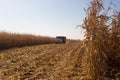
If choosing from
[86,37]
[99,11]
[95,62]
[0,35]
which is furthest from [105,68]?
[0,35]

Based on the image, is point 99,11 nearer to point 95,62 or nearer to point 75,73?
point 95,62

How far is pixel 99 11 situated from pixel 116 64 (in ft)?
6.78

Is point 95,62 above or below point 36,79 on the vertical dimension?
above

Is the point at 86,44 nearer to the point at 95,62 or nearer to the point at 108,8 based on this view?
the point at 95,62

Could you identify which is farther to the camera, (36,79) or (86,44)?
(36,79)

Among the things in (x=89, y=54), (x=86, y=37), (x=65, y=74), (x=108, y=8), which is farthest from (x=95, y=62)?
(x=108, y=8)

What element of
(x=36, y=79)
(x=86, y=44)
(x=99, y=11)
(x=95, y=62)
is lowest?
(x=36, y=79)

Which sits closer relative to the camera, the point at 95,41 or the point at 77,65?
the point at 95,41

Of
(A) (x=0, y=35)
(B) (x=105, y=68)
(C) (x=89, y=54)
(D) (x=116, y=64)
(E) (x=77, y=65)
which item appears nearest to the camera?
(C) (x=89, y=54)

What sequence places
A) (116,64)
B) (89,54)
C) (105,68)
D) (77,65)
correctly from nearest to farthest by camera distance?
(89,54)
(105,68)
(116,64)
(77,65)

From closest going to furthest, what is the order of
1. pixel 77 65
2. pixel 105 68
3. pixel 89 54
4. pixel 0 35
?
pixel 89 54, pixel 105 68, pixel 77 65, pixel 0 35

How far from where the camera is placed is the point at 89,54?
732cm

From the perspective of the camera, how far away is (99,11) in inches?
307

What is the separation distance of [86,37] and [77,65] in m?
2.56
